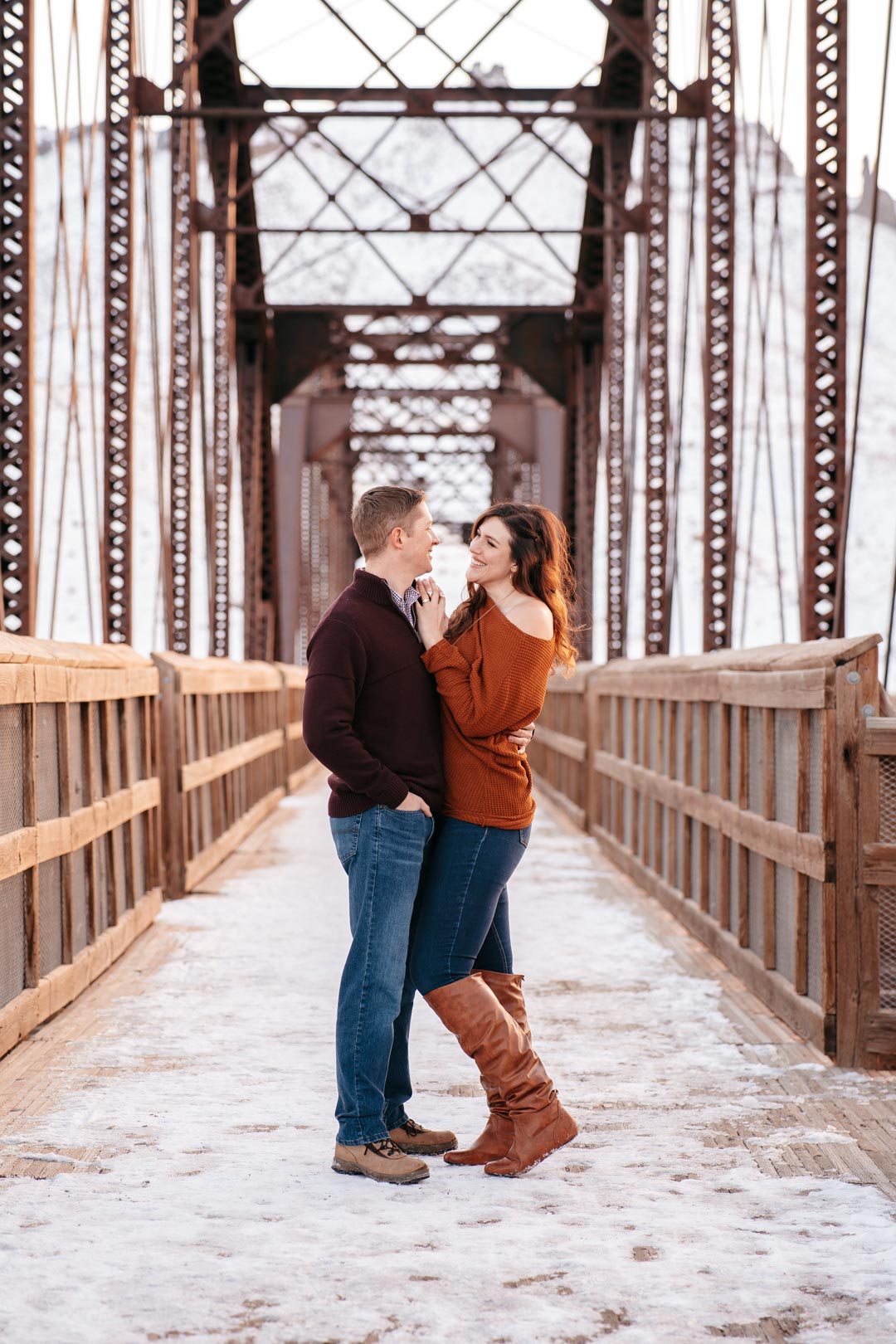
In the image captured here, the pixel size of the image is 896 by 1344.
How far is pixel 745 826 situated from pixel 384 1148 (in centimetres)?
313

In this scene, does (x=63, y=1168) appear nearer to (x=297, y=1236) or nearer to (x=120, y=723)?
(x=297, y=1236)

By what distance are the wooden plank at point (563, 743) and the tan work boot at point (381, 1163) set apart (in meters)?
10.3

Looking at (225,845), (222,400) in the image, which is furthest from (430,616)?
(222,400)

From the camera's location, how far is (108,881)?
7.71 metres

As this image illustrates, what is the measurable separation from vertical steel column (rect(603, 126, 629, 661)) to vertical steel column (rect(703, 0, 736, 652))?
6259 mm

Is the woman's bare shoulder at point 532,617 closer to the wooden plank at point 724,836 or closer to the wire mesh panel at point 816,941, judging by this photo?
the wire mesh panel at point 816,941

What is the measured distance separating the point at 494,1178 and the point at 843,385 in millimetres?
7129

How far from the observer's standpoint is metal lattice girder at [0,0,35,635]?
10.1 metres

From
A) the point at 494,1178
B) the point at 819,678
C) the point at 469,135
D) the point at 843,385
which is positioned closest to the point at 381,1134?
the point at 494,1178

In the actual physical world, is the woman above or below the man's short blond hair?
below

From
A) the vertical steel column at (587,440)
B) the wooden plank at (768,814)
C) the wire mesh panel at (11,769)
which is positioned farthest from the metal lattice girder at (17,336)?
the vertical steel column at (587,440)

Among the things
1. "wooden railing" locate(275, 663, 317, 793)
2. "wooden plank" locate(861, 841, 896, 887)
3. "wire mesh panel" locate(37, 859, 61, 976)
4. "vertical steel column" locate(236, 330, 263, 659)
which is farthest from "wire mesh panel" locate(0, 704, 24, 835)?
"vertical steel column" locate(236, 330, 263, 659)

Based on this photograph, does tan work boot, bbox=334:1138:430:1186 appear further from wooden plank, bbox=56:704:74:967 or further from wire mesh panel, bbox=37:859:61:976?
wooden plank, bbox=56:704:74:967

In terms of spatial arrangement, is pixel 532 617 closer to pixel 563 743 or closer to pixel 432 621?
pixel 432 621
